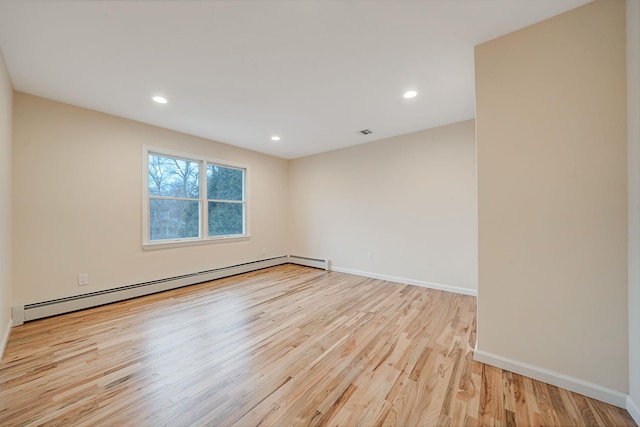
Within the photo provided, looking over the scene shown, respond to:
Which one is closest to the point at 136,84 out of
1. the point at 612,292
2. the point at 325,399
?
the point at 325,399

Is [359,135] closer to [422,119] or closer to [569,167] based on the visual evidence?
[422,119]

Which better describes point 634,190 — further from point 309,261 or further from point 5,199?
point 5,199

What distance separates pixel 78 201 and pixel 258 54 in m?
2.88

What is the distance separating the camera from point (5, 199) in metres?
2.16

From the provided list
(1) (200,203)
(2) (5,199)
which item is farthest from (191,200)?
(2) (5,199)

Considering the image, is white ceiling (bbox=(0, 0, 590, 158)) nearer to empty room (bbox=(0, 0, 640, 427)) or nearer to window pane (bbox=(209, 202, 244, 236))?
empty room (bbox=(0, 0, 640, 427))

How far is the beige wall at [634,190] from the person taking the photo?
1316 mm

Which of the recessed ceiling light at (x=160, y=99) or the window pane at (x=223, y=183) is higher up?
the recessed ceiling light at (x=160, y=99)

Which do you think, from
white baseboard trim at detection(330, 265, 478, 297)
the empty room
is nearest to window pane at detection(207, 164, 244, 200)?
the empty room

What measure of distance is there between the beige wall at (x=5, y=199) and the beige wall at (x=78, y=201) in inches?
10.7

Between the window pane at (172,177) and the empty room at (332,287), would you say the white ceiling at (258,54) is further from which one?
the window pane at (172,177)

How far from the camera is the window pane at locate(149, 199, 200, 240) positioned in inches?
143

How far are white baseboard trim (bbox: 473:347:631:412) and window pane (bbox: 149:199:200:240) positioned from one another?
418 cm

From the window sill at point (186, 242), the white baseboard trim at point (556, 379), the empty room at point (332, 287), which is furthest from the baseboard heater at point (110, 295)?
the white baseboard trim at point (556, 379)
